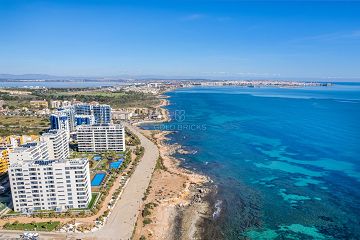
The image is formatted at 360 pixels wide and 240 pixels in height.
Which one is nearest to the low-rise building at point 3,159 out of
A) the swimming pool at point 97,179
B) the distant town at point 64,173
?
the distant town at point 64,173

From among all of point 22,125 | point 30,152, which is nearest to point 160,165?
point 30,152

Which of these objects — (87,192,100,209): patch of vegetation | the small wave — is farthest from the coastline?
(87,192,100,209): patch of vegetation

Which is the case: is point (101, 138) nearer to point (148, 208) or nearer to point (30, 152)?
point (30, 152)

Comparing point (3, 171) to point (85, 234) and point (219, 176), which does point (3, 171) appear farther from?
point (219, 176)

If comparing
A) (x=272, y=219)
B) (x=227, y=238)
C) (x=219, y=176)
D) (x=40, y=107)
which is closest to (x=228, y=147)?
(x=219, y=176)

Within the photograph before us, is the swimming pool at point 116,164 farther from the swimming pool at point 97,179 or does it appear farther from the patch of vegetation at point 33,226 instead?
the patch of vegetation at point 33,226
